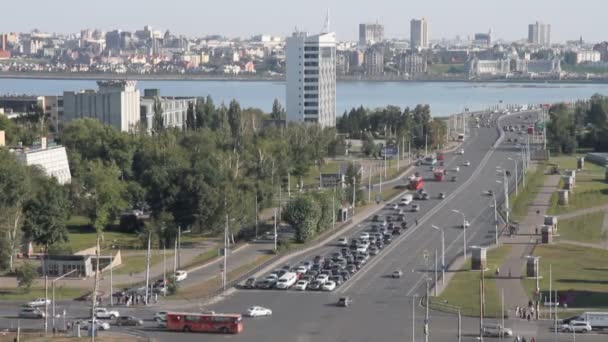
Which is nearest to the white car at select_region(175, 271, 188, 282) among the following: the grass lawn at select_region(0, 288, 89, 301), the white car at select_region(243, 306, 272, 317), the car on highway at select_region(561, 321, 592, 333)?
the grass lawn at select_region(0, 288, 89, 301)

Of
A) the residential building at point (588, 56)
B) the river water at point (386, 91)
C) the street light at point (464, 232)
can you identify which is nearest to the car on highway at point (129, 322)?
the street light at point (464, 232)

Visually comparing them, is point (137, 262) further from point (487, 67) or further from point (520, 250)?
point (487, 67)

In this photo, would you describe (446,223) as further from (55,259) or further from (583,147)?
(583,147)

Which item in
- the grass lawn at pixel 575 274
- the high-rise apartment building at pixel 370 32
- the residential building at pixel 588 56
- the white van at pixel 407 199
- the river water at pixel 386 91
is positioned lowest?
the grass lawn at pixel 575 274

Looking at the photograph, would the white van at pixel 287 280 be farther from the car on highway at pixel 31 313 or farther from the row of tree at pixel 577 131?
the row of tree at pixel 577 131

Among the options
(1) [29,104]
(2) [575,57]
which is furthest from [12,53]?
(1) [29,104]

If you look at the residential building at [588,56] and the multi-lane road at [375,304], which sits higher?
the residential building at [588,56]
